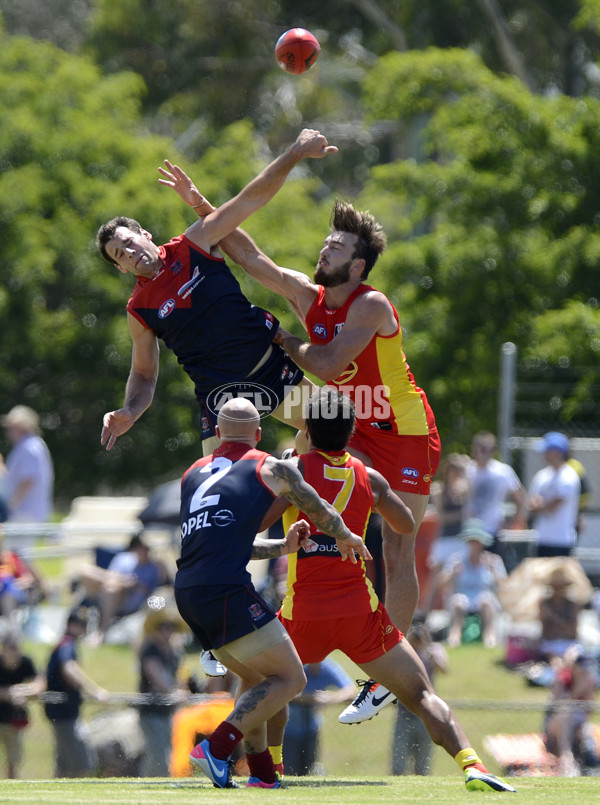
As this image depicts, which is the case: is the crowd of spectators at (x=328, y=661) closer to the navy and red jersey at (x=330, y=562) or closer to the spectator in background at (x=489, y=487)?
the spectator in background at (x=489, y=487)

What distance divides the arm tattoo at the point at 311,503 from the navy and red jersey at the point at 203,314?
1.18 meters

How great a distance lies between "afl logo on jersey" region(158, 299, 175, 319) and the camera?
711 centimetres

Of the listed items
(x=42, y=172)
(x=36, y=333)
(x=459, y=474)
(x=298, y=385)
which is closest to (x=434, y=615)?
(x=459, y=474)

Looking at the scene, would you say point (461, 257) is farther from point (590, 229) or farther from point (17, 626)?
point (17, 626)

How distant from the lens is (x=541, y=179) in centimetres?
1825

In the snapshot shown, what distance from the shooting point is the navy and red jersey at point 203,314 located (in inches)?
280

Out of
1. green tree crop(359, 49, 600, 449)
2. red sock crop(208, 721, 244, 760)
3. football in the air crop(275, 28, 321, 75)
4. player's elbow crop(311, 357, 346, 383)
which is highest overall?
green tree crop(359, 49, 600, 449)

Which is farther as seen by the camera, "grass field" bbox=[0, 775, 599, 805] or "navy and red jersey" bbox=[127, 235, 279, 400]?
"navy and red jersey" bbox=[127, 235, 279, 400]

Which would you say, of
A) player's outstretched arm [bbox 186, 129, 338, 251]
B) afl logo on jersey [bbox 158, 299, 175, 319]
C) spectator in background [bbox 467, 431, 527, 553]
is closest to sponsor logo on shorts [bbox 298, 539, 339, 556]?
afl logo on jersey [bbox 158, 299, 175, 319]

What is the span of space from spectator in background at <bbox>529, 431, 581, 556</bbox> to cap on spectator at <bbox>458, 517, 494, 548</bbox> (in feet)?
1.58

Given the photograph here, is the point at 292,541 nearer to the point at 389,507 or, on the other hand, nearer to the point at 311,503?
the point at 311,503

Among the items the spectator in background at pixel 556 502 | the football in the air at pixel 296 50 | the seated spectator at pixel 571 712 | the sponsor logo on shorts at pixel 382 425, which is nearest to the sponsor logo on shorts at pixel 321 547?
the sponsor logo on shorts at pixel 382 425

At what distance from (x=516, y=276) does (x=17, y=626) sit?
362 inches

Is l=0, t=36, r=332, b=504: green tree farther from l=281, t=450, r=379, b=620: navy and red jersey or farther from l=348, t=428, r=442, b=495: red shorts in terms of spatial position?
l=281, t=450, r=379, b=620: navy and red jersey
